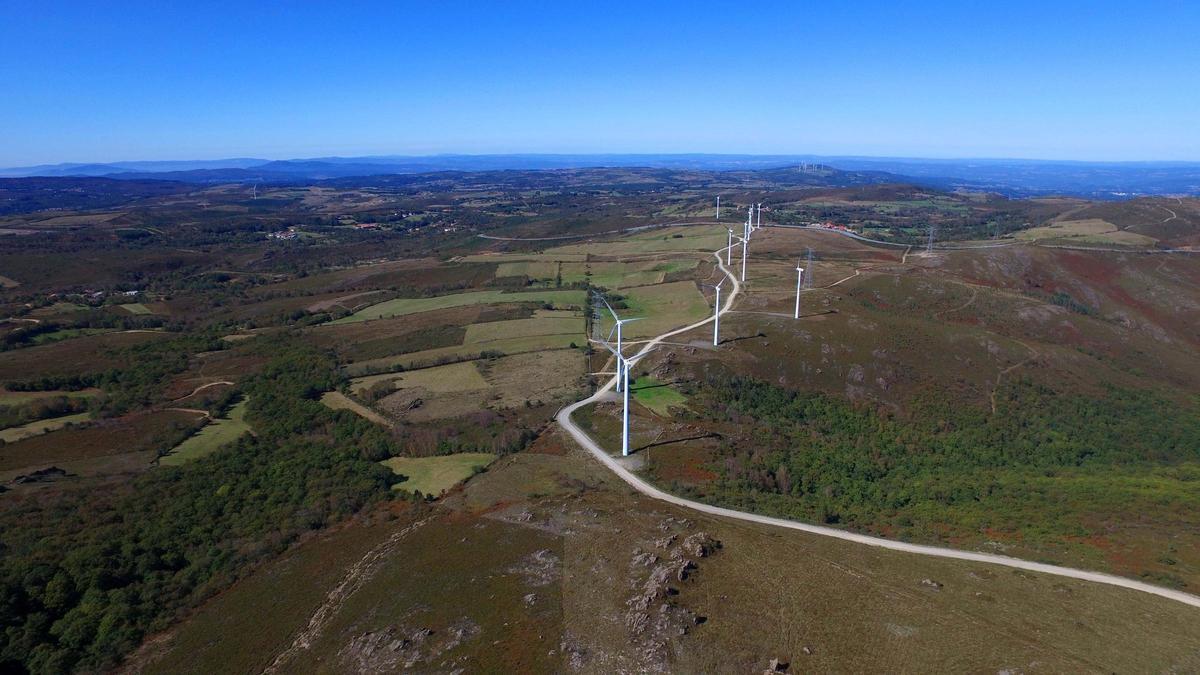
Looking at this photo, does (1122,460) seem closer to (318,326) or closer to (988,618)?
(988,618)

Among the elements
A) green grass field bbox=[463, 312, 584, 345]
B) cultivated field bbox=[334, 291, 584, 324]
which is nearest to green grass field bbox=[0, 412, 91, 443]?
green grass field bbox=[463, 312, 584, 345]

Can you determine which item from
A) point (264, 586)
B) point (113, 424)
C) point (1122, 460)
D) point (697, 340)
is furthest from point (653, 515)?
point (113, 424)

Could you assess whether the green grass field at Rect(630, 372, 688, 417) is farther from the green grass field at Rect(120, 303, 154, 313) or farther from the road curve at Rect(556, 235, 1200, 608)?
the green grass field at Rect(120, 303, 154, 313)

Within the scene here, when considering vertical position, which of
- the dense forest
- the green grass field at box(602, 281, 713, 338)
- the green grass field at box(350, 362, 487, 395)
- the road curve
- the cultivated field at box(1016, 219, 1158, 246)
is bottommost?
the dense forest

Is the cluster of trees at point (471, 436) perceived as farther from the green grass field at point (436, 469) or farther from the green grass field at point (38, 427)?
the green grass field at point (38, 427)

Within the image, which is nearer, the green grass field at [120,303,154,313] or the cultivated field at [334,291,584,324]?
the cultivated field at [334,291,584,324]

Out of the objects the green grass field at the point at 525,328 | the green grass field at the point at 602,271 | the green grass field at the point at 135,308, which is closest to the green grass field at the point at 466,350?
the green grass field at the point at 525,328

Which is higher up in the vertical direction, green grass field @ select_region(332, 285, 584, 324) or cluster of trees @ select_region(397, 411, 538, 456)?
green grass field @ select_region(332, 285, 584, 324)

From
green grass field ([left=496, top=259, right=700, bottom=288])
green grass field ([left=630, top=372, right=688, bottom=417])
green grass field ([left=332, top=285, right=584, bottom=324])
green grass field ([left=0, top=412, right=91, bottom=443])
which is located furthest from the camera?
green grass field ([left=496, top=259, right=700, bottom=288])
